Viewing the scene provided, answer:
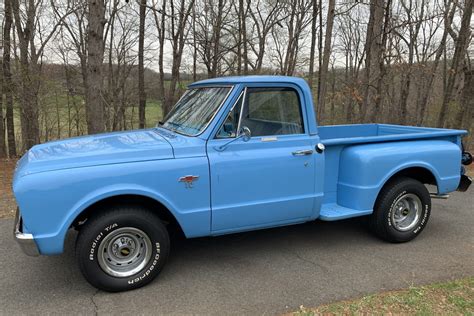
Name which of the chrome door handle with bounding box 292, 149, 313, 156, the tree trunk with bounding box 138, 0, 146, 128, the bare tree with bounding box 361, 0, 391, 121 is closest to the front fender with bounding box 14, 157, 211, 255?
the chrome door handle with bounding box 292, 149, 313, 156

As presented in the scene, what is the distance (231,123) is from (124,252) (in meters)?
1.64

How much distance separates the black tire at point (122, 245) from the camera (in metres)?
3.31

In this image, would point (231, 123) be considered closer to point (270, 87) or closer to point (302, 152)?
point (270, 87)

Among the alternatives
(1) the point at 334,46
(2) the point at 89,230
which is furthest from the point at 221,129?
(1) the point at 334,46

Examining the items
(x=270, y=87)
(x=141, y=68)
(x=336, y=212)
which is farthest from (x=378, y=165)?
(x=141, y=68)

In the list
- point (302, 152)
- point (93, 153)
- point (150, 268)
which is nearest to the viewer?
point (93, 153)

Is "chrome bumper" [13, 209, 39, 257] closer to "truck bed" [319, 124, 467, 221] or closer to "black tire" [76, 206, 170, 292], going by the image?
"black tire" [76, 206, 170, 292]

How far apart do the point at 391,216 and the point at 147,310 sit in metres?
3.07

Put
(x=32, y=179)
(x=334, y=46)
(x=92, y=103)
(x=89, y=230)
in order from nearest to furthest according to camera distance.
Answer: (x=32, y=179) → (x=89, y=230) → (x=92, y=103) → (x=334, y=46)

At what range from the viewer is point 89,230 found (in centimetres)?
331

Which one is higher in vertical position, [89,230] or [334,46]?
[334,46]

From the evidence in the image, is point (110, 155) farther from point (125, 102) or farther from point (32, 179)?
point (125, 102)

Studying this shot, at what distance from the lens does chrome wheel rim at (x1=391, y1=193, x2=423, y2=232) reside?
184 inches

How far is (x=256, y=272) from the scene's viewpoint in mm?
3865
